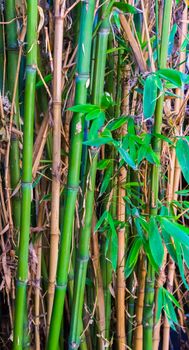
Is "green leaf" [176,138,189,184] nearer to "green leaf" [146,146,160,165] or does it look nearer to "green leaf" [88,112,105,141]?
"green leaf" [146,146,160,165]

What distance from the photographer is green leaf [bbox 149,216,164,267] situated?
2.23ft

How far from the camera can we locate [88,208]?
0.78 meters

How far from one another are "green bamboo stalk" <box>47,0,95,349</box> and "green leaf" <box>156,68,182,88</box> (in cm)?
13

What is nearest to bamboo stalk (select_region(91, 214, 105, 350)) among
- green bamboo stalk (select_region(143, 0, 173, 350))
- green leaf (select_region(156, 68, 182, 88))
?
green bamboo stalk (select_region(143, 0, 173, 350))

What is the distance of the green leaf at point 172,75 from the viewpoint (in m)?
0.63

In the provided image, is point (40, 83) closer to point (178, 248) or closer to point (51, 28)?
point (51, 28)

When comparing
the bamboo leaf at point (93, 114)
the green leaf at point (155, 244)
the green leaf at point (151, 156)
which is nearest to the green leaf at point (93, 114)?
the bamboo leaf at point (93, 114)

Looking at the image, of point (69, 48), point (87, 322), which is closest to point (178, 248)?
point (87, 322)

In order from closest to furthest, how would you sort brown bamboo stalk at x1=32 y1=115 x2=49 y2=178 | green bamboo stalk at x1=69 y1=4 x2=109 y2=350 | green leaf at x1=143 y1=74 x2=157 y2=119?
green leaf at x1=143 y1=74 x2=157 y2=119
green bamboo stalk at x1=69 y1=4 x2=109 y2=350
brown bamboo stalk at x1=32 y1=115 x2=49 y2=178

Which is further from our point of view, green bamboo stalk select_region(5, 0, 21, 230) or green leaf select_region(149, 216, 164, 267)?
green bamboo stalk select_region(5, 0, 21, 230)

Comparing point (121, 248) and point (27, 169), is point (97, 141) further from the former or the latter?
point (121, 248)

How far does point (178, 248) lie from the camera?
0.75 metres

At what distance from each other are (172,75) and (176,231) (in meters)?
0.27

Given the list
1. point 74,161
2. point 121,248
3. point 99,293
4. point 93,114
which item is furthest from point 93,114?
point 99,293
